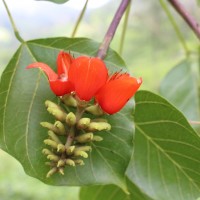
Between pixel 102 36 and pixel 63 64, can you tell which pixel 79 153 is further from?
pixel 102 36

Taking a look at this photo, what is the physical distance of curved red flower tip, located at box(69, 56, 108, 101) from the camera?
2.21 feet

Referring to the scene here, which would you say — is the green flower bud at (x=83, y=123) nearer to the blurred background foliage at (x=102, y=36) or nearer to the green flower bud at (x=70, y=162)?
the green flower bud at (x=70, y=162)

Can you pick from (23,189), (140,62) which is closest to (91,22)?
(140,62)

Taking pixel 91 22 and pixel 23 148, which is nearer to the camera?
pixel 23 148

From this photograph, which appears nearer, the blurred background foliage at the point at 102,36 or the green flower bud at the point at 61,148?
the green flower bud at the point at 61,148

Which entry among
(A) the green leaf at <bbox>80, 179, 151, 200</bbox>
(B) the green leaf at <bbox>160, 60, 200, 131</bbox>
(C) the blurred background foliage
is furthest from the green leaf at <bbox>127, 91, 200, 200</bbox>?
(C) the blurred background foliage

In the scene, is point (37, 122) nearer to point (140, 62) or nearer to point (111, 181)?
point (111, 181)

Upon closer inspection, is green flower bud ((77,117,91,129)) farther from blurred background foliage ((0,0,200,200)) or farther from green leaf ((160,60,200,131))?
blurred background foliage ((0,0,200,200))

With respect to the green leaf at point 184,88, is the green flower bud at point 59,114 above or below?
above

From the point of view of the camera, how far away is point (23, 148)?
2.59ft

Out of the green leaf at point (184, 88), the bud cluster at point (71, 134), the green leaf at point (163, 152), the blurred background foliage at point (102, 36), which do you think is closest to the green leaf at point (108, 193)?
the green leaf at point (163, 152)

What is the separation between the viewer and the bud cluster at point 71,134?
66 cm

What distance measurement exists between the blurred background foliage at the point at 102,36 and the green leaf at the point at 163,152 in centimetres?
349

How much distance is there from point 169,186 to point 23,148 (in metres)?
0.30
